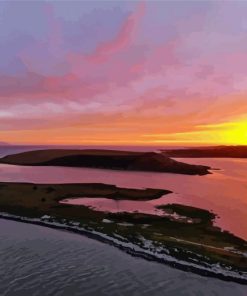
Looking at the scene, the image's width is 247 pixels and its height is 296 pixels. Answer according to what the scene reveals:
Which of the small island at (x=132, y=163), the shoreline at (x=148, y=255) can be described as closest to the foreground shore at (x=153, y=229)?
the shoreline at (x=148, y=255)

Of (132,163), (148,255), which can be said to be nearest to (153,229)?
(148,255)

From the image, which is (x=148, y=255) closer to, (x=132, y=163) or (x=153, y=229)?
(x=153, y=229)

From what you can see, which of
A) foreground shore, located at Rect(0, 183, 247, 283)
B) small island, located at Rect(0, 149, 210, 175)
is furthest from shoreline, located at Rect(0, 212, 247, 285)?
small island, located at Rect(0, 149, 210, 175)

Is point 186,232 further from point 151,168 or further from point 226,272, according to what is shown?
point 151,168

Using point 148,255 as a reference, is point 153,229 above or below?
above

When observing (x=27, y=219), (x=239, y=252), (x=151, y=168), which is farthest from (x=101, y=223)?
(x=151, y=168)

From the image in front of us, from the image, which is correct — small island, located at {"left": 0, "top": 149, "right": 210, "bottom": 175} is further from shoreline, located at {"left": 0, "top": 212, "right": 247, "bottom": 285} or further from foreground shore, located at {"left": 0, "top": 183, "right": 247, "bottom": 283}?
shoreline, located at {"left": 0, "top": 212, "right": 247, "bottom": 285}

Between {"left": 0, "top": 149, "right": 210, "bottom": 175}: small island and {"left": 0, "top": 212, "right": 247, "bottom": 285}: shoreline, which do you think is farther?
{"left": 0, "top": 149, "right": 210, "bottom": 175}: small island
